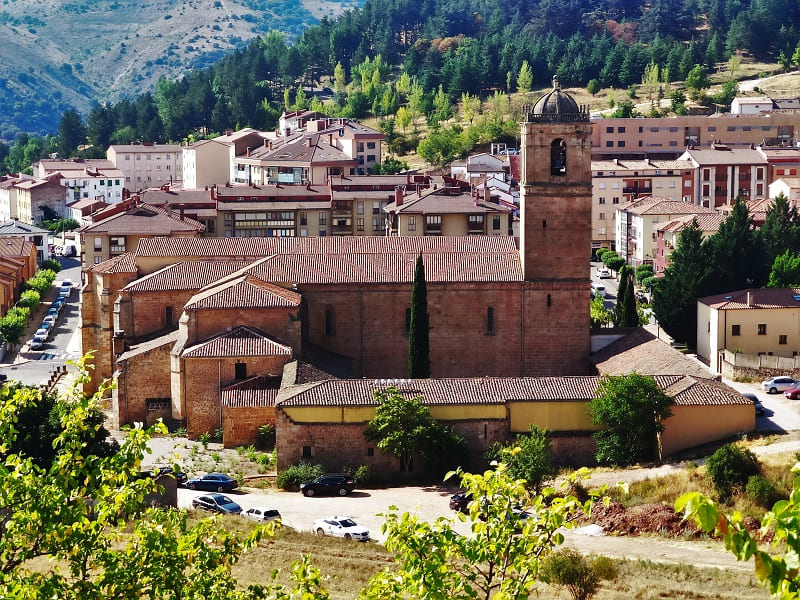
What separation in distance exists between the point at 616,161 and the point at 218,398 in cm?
6213

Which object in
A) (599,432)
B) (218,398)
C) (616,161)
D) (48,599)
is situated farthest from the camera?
(616,161)

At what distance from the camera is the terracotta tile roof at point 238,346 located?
1779 inches

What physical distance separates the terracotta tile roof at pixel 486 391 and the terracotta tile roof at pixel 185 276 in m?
9.81

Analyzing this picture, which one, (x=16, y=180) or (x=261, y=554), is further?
(x=16, y=180)

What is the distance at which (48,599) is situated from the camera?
16156 millimetres

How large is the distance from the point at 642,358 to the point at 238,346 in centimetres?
1248

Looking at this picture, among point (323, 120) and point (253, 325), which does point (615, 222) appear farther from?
point (253, 325)

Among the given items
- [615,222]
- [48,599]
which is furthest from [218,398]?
[615,222]

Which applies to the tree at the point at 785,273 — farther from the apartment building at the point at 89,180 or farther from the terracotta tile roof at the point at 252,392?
the apartment building at the point at 89,180

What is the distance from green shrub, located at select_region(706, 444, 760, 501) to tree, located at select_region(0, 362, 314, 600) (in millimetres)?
20690

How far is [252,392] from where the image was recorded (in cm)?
4416

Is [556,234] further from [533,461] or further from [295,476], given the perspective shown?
[295,476]

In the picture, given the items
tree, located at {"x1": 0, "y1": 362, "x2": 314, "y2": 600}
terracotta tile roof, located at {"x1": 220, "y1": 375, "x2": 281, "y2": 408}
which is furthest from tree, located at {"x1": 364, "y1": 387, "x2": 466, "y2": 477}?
tree, located at {"x1": 0, "y1": 362, "x2": 314, "y2": 600}

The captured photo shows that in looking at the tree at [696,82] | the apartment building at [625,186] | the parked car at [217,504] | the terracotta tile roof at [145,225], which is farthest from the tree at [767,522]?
the tree at [696,82]
